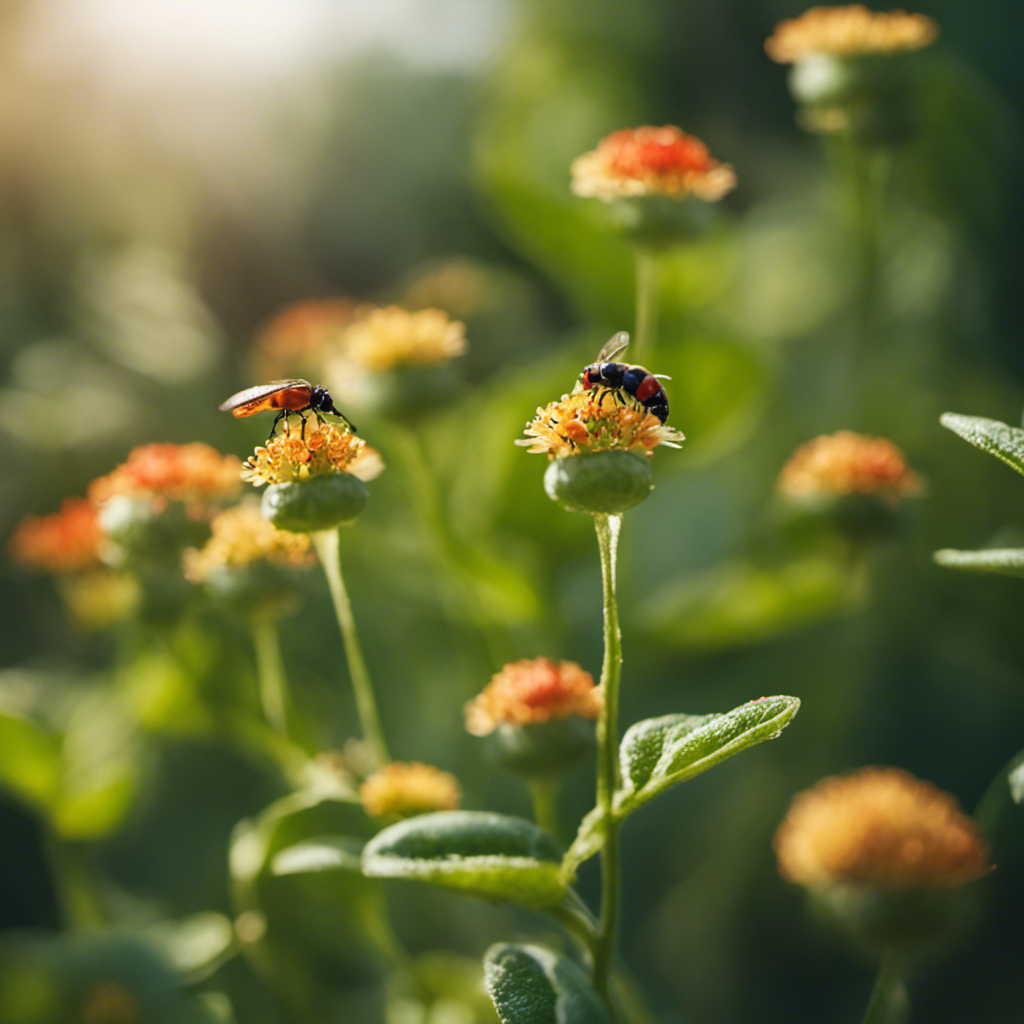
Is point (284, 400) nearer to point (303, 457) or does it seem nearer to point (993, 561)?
point (303, 457)

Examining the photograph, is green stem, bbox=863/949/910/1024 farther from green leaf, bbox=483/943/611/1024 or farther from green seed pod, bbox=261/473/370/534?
green seed pod, bbox=261/473/370/534

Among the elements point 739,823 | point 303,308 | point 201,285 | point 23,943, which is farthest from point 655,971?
point 201,285

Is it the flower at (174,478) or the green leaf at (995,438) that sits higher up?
the green leaf at (995,438)

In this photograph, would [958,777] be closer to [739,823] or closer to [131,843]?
[739,823]

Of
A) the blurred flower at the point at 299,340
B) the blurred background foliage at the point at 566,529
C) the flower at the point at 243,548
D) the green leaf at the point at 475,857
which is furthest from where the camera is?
the blurred flower at the point at 299,340

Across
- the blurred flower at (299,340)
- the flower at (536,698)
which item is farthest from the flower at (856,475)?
the blurred flower at (299,340)

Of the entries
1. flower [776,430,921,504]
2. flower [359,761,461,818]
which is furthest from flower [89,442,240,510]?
flower [776,430,921,504]

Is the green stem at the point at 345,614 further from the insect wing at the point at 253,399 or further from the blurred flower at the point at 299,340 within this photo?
the blurred flower at the point at 299,340
